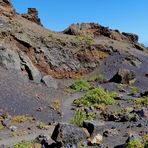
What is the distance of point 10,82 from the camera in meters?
33.1

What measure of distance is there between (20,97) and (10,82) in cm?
315

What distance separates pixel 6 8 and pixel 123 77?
1764cm

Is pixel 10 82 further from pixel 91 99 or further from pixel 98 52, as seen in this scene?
pixel 98 52

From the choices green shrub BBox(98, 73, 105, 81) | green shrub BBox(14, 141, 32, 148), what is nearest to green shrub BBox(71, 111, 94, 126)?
green shrub BBox(14, 141, 32, 148)

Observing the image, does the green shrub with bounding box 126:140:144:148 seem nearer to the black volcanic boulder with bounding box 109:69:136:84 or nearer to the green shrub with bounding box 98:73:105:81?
the black volcanic boulder with bounding box 109:69:136:84

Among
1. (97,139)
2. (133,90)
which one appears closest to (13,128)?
(97,139)

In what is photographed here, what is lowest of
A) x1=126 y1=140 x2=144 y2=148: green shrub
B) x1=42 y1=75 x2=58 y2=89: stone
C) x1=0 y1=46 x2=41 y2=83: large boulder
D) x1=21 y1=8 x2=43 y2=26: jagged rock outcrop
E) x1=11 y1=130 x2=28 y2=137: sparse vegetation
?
x1=11 y1=130 x2=28 y2=137: sparse vegetation

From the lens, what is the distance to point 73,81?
157 feet

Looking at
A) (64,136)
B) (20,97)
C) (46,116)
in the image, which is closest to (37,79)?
(20,97)

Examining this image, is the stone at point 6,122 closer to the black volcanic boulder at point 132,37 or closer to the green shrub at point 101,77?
the green shrub at point 101,77

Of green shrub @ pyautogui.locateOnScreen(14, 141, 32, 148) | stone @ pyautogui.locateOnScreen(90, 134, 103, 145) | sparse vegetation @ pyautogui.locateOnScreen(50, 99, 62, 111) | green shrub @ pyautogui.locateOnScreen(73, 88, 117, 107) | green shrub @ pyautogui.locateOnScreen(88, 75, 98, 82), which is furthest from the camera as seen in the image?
green shrub @ pyautogui.locateOnScreen(88, 75, 98, 82)

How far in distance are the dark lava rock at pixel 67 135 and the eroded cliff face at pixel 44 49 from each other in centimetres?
1978

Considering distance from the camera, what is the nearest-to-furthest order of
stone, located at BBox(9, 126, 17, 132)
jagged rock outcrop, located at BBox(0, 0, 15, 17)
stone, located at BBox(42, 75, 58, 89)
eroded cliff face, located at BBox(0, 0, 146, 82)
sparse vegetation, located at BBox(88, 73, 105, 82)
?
stone, located at BBox(9, 126, 17, 132)
stone, located at BBox(42, 75, 58, 89)
eroded cliff face, located at BBox(0, 0, 146, 82)
sparse vegetation, located at BBox(88, 73, 105, 82)
jagged rock outcrop, located at BBox(0, 0, 15, 17)

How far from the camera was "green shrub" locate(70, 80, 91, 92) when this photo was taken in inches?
1706
